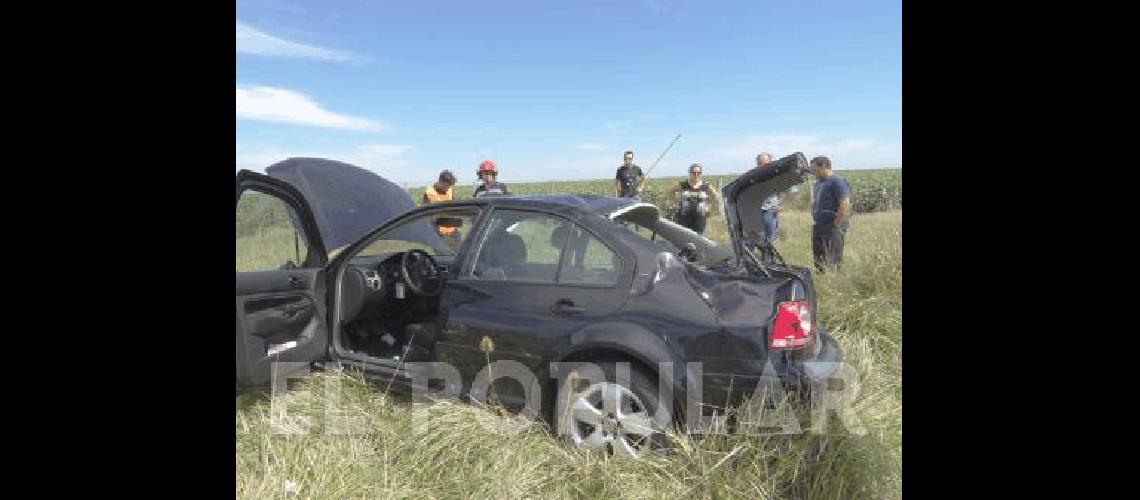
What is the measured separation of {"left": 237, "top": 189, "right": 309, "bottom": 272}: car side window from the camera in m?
3.79

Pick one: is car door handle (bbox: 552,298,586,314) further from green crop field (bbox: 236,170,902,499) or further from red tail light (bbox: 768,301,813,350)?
red tail light (bbox: 768,301,813,350)

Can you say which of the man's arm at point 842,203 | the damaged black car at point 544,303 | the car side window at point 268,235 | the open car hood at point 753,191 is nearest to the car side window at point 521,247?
the damaged black car at point 544,303

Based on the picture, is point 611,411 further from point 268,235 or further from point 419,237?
point 268,235

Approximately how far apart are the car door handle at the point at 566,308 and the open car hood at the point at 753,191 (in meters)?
0.86

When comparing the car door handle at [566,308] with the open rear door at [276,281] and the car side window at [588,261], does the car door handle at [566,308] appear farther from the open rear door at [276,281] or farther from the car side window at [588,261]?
the open rear door at [276,281]

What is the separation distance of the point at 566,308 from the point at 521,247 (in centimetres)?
56

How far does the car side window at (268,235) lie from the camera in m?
3.79

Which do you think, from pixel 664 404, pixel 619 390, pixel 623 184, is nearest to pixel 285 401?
pixel 619 390

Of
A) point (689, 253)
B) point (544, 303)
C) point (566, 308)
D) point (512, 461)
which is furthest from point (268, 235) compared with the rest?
point (689, 253)

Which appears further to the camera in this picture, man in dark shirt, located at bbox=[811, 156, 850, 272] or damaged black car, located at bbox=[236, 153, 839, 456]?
man in dark shirt, located at bbox=[811, 156, 850, 272]

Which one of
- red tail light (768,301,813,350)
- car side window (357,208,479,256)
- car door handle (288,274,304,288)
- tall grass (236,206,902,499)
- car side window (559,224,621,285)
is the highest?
car side window (357,208,479,256)

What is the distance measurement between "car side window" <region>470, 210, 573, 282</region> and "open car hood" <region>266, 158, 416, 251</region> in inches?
42.4

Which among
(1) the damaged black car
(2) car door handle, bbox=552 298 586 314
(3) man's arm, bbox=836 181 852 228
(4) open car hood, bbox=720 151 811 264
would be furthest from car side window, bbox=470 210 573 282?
(3) man's arm, bbox=836 181 852 228
